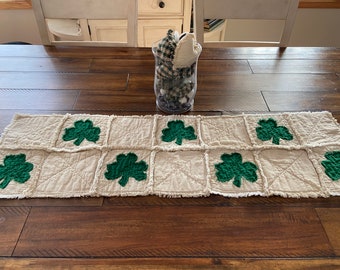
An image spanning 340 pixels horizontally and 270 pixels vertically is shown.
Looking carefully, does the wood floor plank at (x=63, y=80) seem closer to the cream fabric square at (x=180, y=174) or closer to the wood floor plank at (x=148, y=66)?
the wood floor plank at (x=148, y=66)

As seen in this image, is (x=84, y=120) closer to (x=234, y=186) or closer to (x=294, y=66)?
(x=234, y=186)

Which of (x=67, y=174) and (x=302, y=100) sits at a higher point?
(x=302, y=100)

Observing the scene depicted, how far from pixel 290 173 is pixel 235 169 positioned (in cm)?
12

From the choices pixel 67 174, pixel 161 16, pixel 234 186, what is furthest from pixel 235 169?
pixel 161 16

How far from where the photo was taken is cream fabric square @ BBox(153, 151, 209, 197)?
0.58 m

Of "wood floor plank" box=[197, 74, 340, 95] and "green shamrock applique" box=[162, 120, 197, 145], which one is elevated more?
"wood floor plank" box=[197, 74, 340, 95]

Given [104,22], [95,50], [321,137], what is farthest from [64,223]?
[104,22]

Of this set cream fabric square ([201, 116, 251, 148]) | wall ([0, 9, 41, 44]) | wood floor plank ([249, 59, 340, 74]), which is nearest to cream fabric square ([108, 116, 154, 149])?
cream fabric square ([201, 116, 251, 148])

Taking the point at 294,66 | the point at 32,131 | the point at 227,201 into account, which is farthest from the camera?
the point at 294,66

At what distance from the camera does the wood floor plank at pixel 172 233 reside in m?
0.48

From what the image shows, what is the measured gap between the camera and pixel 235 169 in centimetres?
62

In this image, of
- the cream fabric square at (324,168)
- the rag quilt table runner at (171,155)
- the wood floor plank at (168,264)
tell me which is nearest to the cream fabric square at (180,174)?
the rag quilt table runner at (171,155)

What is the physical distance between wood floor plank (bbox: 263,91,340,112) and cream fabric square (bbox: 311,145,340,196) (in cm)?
17

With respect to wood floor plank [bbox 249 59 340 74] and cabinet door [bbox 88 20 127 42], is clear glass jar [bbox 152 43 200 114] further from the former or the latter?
cabinet door [bbox 88 20 127 42]
